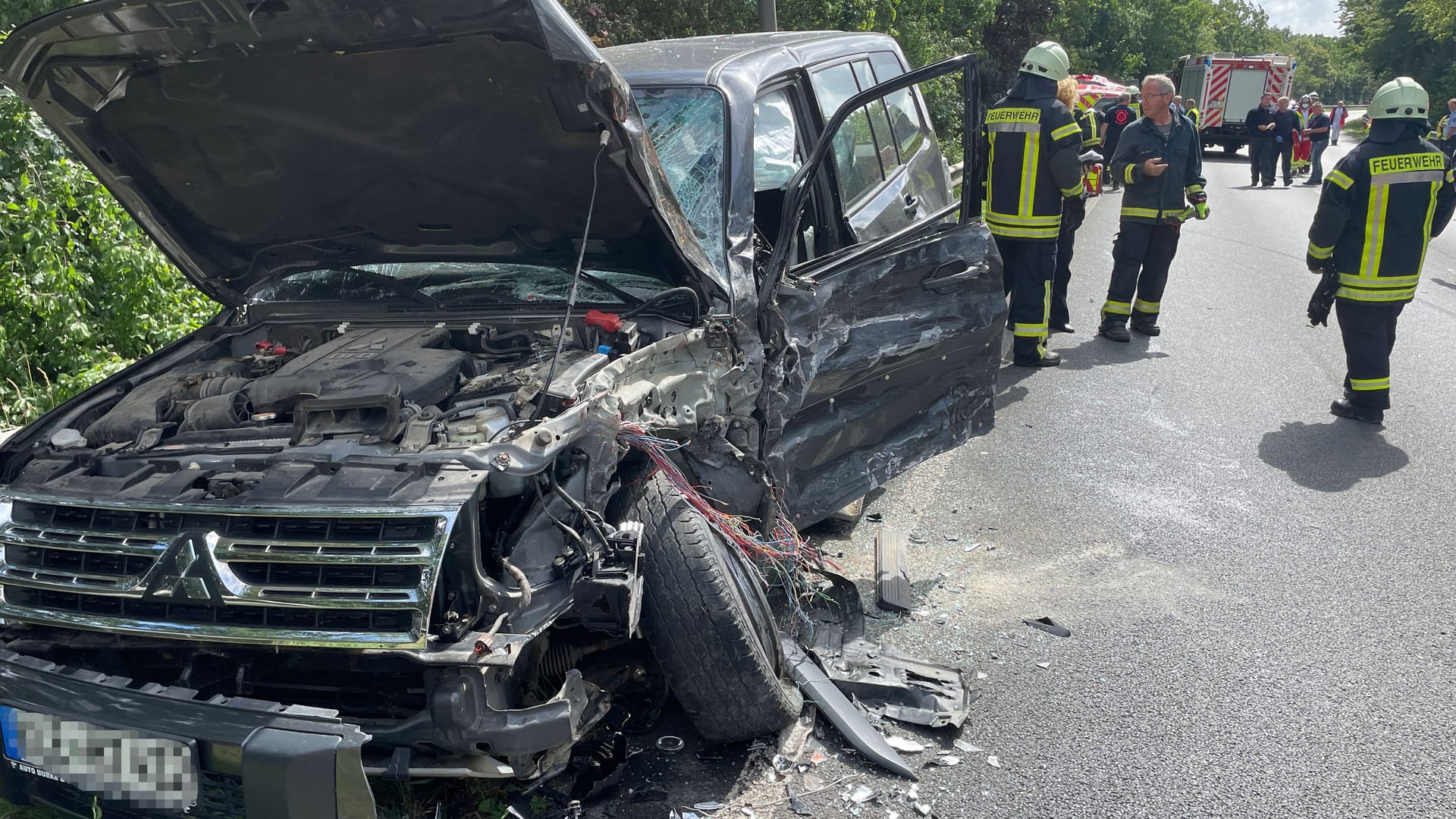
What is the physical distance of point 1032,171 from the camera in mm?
6820

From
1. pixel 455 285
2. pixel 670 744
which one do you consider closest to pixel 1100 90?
pixel 455 285

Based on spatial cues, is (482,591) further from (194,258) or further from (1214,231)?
(1214,231)

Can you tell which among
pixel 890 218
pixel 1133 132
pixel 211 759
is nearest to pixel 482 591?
pixel 211 759

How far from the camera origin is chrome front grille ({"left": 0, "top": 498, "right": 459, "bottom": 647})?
2273 millimetres

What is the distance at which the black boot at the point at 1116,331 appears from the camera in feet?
26.0

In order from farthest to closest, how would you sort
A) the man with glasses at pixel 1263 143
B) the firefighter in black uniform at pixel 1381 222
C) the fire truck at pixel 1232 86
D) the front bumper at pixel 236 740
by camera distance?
the fire truck at pixel 1232 86 → the man with glasses at pixel 1263 143 → the firefighter in black uniform at pixel 1381 222 → the front bumper at pixel 236 740

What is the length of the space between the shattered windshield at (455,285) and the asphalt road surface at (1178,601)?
1499 millimetres

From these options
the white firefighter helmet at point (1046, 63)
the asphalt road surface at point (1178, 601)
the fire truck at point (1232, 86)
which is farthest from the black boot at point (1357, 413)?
the fire truck at point (1232, 86)

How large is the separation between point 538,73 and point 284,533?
147 cm

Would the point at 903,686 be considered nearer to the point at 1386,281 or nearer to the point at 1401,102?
the point at 1386,281

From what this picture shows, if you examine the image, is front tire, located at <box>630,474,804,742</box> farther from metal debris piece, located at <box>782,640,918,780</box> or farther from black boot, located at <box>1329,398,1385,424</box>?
black boot, located at <box>1329,398,1385,424</box>

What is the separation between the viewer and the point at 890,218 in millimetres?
4621

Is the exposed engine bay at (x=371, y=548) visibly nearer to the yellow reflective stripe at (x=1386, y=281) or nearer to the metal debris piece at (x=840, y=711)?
the metal debris piece at (x=840, y=711)

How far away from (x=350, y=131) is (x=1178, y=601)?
3.49 meters
